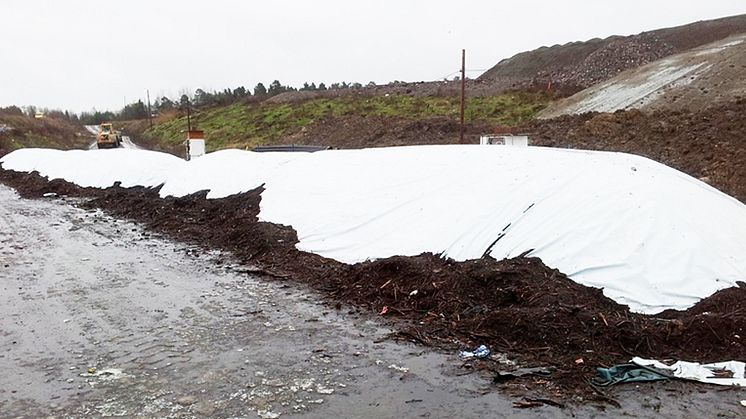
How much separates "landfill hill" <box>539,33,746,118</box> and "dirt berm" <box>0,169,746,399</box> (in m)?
17.6

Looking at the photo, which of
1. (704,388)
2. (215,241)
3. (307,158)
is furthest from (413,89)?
(704,388)

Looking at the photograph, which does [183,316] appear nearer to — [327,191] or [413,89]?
[327,191]

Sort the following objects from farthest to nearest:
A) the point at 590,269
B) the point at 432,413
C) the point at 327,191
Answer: the point at 327,191 < the point at 590,269 < the point at 432,413

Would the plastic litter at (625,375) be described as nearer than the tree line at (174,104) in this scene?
Yes

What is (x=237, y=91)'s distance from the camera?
235 feet

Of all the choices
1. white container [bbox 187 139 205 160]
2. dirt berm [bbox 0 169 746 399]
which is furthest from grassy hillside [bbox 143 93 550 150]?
dirt berm [bbox 0 169 746 399]

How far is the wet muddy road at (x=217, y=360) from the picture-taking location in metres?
4.33

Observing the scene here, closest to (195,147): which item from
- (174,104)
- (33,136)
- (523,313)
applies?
(523,313)

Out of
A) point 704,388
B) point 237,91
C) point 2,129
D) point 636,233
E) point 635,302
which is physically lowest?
point 704,388

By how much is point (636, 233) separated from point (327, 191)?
602cm

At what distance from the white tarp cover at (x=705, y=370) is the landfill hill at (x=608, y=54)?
31909 millimetres

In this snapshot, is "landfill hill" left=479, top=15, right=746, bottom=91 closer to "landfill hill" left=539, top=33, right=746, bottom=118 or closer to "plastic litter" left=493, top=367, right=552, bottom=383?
"landfill hill" left=539, top=33, right=746, bottom=118

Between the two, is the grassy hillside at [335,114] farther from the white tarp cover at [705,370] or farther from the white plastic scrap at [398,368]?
the white tarp cover at [705,370]

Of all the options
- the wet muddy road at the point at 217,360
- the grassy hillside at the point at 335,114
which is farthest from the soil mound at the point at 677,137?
the wet muddy road at the point at 217,360
